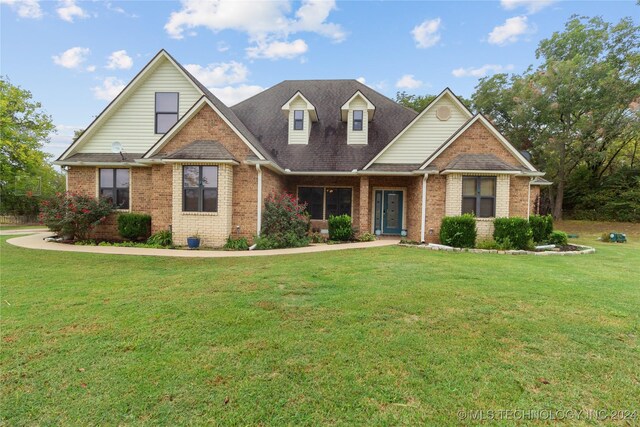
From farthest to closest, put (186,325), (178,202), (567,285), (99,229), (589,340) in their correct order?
(99,229), (178,202), (567,285), (186,325), (589,340)

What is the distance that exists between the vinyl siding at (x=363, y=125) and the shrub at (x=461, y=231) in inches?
248

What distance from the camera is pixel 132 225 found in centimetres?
1228

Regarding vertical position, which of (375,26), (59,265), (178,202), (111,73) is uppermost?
(375,26)

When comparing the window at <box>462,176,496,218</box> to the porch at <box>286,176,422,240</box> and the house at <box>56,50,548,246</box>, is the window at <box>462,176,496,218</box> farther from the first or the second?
the porch at <box>286,176,422,240</box>

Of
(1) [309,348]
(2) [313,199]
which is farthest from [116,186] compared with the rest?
(1) [309,348]

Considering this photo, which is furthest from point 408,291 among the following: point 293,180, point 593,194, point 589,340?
point 593,194

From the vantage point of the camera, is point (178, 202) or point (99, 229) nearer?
point (178, 202)

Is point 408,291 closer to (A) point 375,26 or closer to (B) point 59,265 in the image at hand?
(B) point 59,265

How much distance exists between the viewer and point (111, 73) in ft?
59.3

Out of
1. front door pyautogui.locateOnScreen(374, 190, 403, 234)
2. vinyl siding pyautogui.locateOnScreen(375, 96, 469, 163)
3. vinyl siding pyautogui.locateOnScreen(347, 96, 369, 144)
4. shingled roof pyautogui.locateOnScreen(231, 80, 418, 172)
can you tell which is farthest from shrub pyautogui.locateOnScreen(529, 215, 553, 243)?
vinyl siding pyautogui.locateOnScreen(347, 96, 369, 144)

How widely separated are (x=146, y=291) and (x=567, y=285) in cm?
802

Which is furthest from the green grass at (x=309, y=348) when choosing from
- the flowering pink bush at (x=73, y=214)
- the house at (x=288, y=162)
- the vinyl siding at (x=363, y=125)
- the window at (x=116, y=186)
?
the vinyl siding at (x=363, y=125)

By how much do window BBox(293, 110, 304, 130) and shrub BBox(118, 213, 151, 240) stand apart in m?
8.07

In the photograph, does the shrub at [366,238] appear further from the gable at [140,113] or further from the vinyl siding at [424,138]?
the gable at [140,113]
